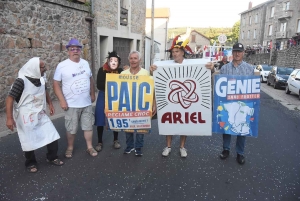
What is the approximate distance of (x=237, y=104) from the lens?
156 inches

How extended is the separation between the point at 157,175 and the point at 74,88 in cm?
184

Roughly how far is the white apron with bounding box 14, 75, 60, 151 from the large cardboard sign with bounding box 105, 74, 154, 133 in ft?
3.19

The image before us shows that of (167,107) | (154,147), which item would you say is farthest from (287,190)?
(154,147)

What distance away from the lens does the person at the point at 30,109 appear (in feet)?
11.1

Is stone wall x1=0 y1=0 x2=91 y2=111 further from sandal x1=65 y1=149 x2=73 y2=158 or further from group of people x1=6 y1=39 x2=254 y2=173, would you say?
group of people x1=6 y1=39 x2=254 y2=173

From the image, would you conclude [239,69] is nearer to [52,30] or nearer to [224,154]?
[224,154]

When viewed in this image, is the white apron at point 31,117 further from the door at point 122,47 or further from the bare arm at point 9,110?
the door at point 122,47

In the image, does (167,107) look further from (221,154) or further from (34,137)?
(34,137)

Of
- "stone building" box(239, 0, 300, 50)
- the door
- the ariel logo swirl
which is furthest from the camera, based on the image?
"stone building" box(239, 0, 300, 50)

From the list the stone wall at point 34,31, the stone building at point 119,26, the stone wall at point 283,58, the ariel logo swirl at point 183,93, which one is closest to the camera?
the ariel logo swirl at point 183,93

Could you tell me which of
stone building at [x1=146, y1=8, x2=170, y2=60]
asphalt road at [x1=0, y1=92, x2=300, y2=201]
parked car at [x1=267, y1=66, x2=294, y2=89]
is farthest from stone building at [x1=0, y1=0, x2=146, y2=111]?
stone building at [x1=146, y1=8, x2=170, y2=60]

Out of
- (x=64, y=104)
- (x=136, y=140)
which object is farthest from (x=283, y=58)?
(x=64, y=104)

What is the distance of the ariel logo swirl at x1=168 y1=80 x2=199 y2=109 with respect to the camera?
3836 mm

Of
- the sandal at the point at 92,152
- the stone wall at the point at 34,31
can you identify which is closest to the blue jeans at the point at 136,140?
the sandal at the point at 92,152
